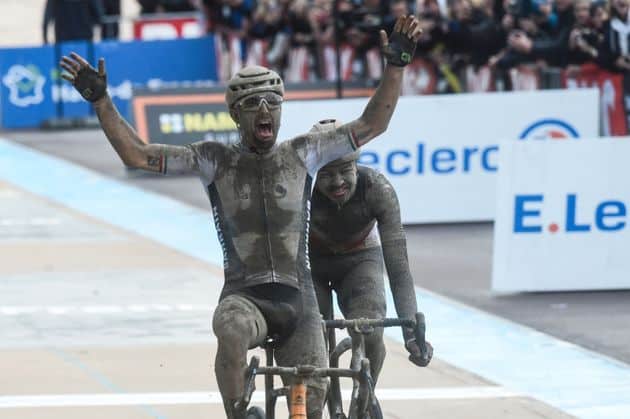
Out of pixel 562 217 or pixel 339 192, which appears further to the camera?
pixel 562 217

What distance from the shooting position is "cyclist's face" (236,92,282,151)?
7.46 meters

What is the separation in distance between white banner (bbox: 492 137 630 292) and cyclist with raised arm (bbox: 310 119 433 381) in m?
5.18

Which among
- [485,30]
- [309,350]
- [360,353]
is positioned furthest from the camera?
[485,30]

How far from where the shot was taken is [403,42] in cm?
744

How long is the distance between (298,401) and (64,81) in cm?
2213

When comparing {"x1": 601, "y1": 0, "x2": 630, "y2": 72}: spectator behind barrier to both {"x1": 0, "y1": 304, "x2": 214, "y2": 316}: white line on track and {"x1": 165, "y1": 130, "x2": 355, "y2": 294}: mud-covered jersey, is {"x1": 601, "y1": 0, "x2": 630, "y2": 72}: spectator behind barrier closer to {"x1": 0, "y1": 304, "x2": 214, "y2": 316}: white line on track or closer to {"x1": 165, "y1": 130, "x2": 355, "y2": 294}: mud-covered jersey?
{"x1": 0, "y1": 304, "x2": 214, "y2": 316}: white line on track

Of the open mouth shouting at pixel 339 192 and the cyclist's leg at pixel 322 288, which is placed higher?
the open mouth shouting at pixel 339 192

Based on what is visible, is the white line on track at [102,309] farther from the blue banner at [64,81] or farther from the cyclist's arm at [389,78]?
the blue banner at [64,81]

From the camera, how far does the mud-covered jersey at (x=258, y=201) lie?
7.64m

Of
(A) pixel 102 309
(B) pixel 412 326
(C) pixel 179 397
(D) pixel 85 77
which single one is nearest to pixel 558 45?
(A) pixel 102 309

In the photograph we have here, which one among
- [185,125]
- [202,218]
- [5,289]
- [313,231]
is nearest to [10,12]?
[185,125]

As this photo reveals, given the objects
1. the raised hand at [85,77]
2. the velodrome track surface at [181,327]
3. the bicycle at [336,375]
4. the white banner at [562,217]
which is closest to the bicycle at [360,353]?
the bicycle at [336,375]

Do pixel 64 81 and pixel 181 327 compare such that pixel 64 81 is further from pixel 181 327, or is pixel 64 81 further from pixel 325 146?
pixel 325 146

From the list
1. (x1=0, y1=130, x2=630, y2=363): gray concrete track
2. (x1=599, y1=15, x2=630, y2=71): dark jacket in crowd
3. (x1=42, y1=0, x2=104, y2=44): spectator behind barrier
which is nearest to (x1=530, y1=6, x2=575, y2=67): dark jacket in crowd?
(x1=599, y1=15, x2=630, y2=71): dark jacket in crowd
